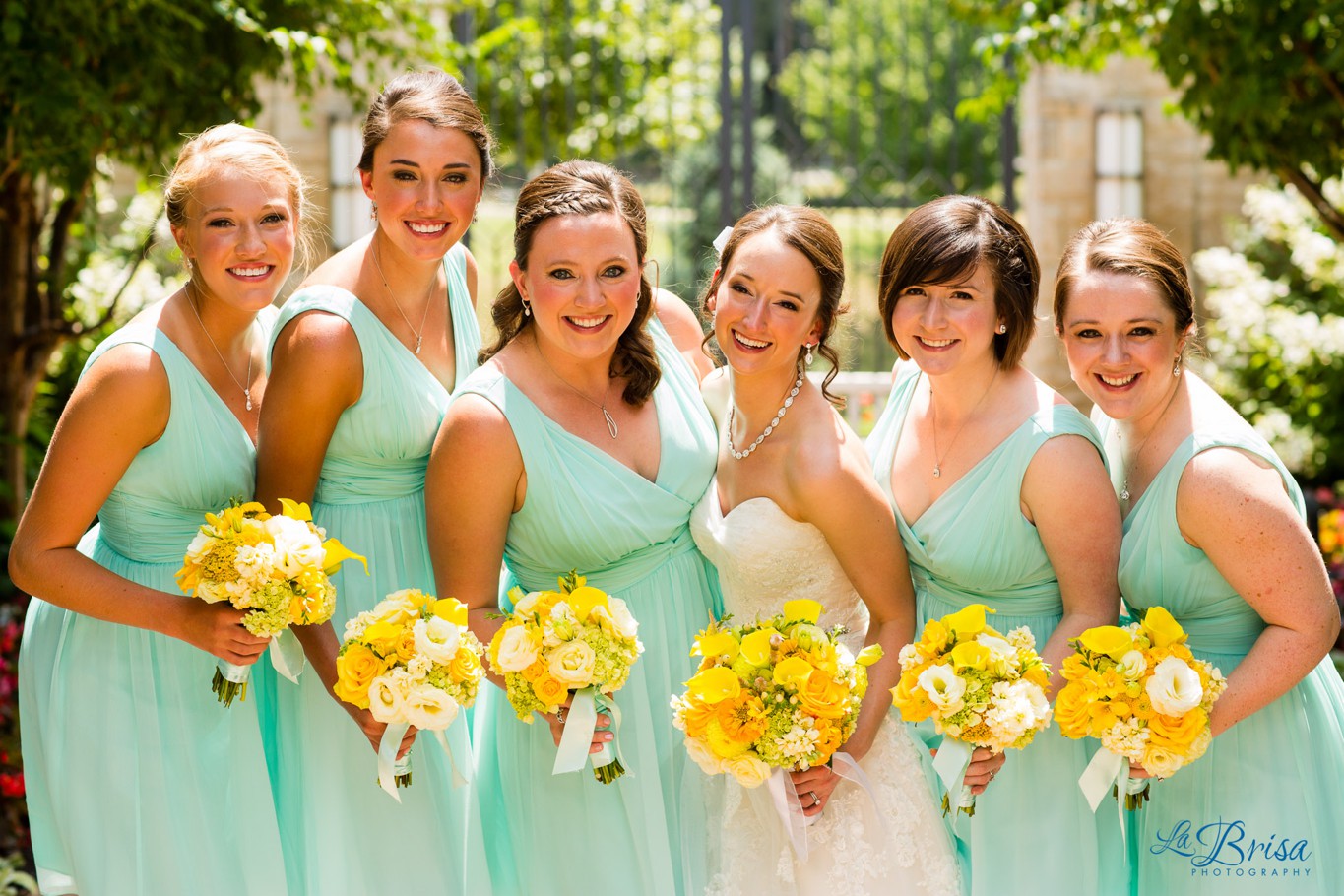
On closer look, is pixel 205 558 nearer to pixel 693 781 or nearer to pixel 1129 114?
pixel 693 781

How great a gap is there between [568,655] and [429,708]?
0.35 metres

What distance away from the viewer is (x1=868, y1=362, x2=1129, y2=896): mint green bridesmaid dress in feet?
11.4

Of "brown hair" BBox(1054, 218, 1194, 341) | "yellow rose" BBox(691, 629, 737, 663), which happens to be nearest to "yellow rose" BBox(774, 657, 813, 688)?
"yellow rose" BBox(691, 629, 737, 663)

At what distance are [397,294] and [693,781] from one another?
5.22ft

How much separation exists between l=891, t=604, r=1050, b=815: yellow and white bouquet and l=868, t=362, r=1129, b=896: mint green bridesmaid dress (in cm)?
38

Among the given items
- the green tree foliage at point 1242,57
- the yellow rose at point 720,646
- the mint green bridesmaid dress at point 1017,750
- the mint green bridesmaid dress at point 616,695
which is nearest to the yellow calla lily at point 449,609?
the mint green bridesmaid dress at point 616,695

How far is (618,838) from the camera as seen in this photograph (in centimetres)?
357

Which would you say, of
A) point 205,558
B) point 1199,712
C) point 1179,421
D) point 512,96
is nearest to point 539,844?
point 205,558

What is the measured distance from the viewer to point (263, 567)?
10.2 feet

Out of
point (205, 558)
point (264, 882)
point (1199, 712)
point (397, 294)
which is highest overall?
Result: point (397, 294)

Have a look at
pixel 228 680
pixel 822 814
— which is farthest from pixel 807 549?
pixel 228 680

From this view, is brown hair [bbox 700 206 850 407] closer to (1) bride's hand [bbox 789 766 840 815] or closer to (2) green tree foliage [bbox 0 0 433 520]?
(1) bride's hand [bbox 789 766 840 815]

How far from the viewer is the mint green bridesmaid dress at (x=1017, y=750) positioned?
3.46 metres

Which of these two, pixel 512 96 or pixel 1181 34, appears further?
pixel 512 96
